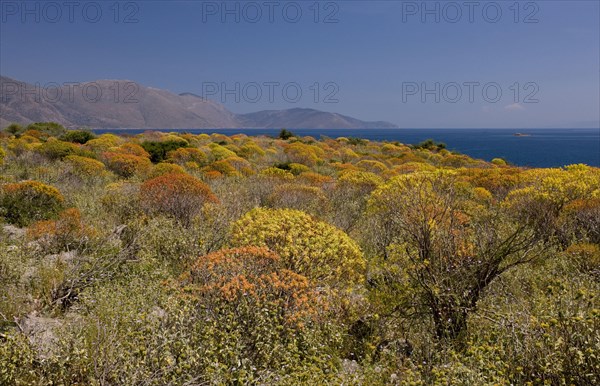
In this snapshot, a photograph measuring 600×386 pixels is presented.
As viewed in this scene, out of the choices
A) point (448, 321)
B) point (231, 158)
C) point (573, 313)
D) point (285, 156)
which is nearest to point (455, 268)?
point (448, 321)

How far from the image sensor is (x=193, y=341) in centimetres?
467

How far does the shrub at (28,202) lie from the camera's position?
11.3 meters

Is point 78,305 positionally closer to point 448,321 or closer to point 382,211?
point 448,321

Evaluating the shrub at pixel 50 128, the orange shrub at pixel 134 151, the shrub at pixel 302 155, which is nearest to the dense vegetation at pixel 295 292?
the orange shrub at pixel 134 151

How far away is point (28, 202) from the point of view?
38.2 feet

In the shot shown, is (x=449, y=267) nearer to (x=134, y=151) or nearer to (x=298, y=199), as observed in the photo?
(x=298, y=199)

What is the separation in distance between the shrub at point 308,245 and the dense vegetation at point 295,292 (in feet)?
0.11

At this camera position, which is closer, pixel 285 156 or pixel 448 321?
pixel 448 321

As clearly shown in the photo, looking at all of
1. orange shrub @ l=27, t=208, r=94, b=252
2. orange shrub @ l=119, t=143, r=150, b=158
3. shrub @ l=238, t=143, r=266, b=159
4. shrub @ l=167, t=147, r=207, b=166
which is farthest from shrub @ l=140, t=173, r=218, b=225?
shrub @ l=238, t=143, r=266, b=159

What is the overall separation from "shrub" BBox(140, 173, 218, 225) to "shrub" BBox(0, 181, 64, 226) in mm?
2575

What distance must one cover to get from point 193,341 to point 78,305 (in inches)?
121

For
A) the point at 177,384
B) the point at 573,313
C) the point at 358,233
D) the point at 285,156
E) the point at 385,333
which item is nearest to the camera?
the point at 177,384

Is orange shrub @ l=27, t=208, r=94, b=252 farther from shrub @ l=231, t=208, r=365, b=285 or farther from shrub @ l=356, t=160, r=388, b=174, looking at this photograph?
shrub @ l=356, t=160, r=388, b=174

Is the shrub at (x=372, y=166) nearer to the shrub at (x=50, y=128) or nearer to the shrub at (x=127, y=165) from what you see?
the shrub at (x=127, y=165)
